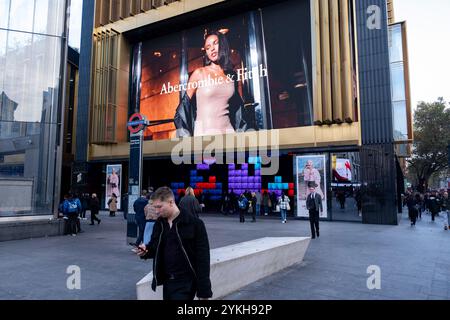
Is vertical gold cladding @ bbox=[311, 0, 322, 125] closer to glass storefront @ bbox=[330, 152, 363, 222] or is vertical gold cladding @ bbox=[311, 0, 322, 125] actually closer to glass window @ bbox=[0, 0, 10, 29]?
glass storefront @ bbox=[330, 152, 363, 222]

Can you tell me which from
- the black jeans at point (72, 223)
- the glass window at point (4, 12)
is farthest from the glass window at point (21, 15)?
the black jeans at point (72, 223)

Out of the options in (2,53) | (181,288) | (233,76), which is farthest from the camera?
(233,76)

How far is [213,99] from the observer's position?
2342 centimetres

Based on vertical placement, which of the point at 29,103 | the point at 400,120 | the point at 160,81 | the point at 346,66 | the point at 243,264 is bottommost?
Answer: the point at 243,264

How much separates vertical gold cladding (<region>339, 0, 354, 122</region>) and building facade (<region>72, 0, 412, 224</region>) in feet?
0.19

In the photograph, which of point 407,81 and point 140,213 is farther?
point 407,81

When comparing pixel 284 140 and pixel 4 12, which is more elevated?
pixel 4 12

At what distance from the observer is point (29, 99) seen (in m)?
13.4

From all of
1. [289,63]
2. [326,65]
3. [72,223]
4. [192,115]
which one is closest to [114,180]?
[192,115]

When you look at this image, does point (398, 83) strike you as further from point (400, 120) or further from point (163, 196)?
point (163, 196)

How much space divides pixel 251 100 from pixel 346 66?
5913 mm

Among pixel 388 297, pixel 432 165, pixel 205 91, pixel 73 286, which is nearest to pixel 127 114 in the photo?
pixel 205 91
